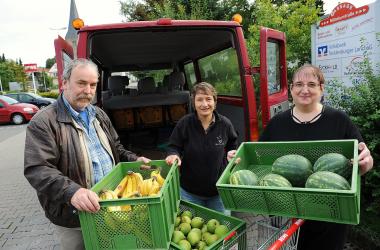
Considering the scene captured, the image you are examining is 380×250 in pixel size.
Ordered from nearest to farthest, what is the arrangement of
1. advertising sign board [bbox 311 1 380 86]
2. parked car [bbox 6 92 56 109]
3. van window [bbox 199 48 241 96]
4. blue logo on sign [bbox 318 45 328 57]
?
1. advertising sign board [bbox 311 1 380 86]
2. van window [bbox 199 48 241 96]
3. blue logo on sign [bbox 318 45 328 57]
4. parked car [bbox 6 92 56 109]

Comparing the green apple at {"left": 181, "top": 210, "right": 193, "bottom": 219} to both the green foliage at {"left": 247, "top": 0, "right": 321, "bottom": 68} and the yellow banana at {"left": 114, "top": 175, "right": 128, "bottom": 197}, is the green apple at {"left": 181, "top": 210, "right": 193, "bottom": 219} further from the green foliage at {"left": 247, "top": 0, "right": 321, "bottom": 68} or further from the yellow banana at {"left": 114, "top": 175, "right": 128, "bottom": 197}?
the green foliage at {"left": 247, "top": 0, "right": 321, "bottom": 68}

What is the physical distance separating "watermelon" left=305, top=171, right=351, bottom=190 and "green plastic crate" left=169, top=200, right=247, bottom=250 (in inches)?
29.7

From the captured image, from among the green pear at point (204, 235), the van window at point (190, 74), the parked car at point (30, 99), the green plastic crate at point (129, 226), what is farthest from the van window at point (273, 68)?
the parked car at point (30, 99)

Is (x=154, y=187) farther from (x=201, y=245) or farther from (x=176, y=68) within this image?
(x=176, y=68)

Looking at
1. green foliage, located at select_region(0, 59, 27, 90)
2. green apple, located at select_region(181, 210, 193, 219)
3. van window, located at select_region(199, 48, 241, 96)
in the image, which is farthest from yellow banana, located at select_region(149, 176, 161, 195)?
green foliage, located at select_region(0, 59, 27, 90)

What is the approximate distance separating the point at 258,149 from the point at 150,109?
415 cm

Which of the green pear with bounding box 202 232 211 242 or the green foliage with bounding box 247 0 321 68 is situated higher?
the green foliage with bounding box 247 0 321 68

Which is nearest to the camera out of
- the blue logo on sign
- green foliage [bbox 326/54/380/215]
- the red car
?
green foliage [bbox 326/54/380/215]

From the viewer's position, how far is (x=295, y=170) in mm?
1880

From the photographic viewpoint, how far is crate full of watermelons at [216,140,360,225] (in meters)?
1.58

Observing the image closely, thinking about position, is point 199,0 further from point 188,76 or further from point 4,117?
point 4,117

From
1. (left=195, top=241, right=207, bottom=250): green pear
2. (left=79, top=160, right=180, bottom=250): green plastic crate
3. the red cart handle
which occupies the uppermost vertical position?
(left=79, top=160, right=180, bottom=250): green plastic crate

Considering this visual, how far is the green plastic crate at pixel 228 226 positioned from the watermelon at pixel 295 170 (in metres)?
0.60

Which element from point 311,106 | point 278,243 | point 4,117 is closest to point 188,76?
point 311,106
